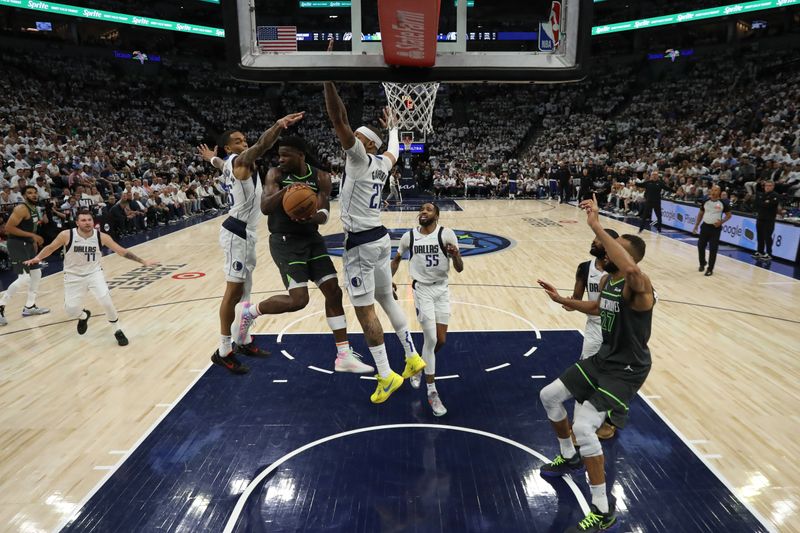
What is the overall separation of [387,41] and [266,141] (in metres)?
1.21

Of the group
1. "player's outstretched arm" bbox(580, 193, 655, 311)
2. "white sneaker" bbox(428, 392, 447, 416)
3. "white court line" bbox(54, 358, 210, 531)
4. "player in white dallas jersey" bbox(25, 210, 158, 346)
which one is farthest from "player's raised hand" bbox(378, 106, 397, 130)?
"player in white dallas jersey" bbox(25, 210, 158, 346)

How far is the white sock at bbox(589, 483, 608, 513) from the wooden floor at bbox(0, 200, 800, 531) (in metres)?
Answer: 1.12

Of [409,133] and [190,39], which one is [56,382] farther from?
[190,39]

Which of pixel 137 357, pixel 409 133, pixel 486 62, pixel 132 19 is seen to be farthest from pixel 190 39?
pixel 486 62

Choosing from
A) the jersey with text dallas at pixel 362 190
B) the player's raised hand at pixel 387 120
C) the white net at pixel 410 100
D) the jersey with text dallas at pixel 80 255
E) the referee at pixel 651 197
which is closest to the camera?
the jersey with text dallas at pixel 362 190

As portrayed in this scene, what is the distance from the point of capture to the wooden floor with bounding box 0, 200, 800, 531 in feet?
13.4

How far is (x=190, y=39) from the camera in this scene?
1479 inches

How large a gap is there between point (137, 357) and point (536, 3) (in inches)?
221

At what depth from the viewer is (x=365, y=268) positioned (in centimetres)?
450

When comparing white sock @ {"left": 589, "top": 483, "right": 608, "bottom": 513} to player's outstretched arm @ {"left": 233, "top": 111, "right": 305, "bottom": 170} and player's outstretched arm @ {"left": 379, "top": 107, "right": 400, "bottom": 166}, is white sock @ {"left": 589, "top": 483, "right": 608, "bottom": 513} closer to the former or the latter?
player's outstretched arm @ {"left": 379, "top": 107, "right": 400, "bottom": 166}

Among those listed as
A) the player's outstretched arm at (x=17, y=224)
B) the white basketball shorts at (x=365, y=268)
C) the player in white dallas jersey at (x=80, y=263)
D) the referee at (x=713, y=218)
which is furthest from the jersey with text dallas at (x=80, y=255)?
the referee at (x=713, y=218)

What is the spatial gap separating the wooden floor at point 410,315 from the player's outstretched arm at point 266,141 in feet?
7.99

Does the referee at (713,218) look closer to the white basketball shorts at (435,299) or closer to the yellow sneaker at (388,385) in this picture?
the white basketball shorts at (435,299)

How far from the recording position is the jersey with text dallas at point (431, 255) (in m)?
5.09
